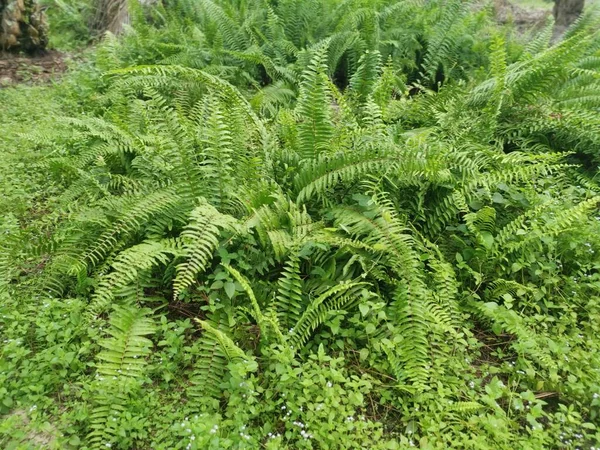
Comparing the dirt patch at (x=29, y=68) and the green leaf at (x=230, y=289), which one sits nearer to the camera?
the green leaf at (x=230, y=289)

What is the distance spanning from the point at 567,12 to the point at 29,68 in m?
9.71

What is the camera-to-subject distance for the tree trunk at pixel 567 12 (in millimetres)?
8609

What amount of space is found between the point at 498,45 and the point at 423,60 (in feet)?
6.69

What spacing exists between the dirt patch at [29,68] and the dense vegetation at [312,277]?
8.60 ft

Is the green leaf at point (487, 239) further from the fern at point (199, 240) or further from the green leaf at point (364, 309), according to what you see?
the fern at point (199, 240)

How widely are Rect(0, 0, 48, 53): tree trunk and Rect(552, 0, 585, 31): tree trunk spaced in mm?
9352

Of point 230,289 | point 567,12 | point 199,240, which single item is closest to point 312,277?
point 230,289

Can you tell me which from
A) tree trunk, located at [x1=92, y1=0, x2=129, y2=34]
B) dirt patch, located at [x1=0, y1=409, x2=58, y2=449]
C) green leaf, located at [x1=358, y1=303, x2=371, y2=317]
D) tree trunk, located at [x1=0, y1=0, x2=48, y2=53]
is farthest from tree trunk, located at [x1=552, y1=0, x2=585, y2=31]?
dirt patch, located at [x1=0, y1=409, x2=58, y2=449]

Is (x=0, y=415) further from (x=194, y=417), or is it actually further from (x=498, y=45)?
(x=498, y=45)

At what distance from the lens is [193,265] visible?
8.27ft

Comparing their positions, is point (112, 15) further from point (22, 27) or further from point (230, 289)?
point (230, 289)

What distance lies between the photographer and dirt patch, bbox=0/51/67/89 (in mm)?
6199

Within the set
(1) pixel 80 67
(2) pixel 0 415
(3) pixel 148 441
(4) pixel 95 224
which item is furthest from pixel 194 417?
(1) pixel 80 67

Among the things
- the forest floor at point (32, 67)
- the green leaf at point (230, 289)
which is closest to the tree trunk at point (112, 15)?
the forest floor at point (32, 67)
